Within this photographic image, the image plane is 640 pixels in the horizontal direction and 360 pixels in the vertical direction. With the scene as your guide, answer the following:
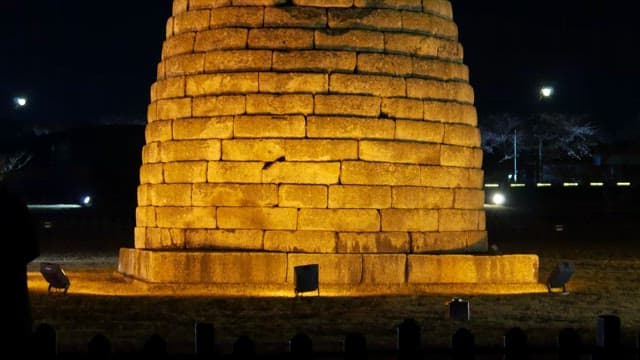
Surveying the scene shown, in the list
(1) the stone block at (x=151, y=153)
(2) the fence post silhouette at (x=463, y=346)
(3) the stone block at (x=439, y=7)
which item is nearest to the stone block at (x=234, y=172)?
(1) the stone block at (x=151, y=153)

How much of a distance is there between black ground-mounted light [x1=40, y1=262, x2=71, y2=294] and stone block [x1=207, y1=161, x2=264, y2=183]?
2.88 m

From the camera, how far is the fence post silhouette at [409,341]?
29.1 ft

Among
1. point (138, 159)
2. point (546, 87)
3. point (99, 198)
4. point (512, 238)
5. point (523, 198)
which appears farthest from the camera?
point (138, 159)

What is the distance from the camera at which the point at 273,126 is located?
1917 cm

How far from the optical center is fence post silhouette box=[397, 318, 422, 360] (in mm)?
8859

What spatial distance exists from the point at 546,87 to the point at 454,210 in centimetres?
3013

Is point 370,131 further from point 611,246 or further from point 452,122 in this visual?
point 611,246

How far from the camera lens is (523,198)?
5925 centimetres

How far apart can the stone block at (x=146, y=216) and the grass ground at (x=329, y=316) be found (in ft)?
8.04

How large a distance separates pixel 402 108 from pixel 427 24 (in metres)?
1.62

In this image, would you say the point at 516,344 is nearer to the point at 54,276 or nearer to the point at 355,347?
the point at 355,347

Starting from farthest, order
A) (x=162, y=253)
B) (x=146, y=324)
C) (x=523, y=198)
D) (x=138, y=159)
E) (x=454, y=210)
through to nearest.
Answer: (x=138, y=159) < (x=523, y=198) < (x=454, y=210) < (x=162, y=253) < (x=146, y=324)

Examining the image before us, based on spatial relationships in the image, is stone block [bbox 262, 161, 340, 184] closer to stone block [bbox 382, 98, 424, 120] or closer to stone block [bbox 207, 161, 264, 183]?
stone block [bbox 207, 161, 264, 183]

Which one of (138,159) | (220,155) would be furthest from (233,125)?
(138,159)
